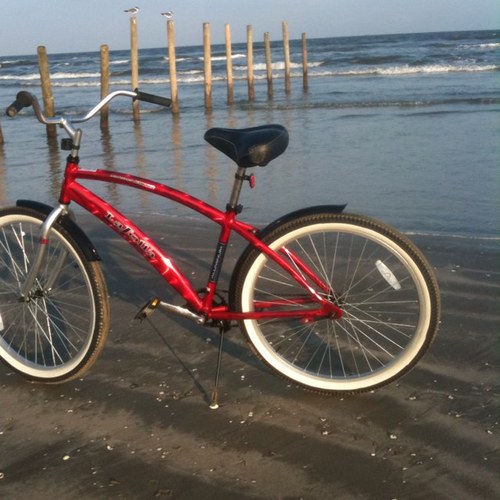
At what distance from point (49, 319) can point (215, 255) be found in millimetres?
1099

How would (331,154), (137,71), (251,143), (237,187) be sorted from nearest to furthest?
(251,143) → (237,187) → (331,154) → (137,71)

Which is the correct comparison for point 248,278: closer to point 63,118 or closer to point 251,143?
point 251,143

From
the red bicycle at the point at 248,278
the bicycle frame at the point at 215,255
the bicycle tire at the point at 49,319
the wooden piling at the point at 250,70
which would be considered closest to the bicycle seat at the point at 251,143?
the red bicycle at the point at 248,278

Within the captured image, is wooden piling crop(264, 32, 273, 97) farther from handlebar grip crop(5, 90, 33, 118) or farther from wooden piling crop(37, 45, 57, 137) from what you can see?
handlebar grip crop(5, 90, 33, 118)

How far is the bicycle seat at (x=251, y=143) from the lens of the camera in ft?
9.71

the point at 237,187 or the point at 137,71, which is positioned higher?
the point at 137,71

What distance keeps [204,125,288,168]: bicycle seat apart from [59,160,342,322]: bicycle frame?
10.2 inches

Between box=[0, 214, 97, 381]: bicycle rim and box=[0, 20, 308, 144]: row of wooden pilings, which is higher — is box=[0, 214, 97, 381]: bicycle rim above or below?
below

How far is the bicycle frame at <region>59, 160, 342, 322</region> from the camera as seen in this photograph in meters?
3.11

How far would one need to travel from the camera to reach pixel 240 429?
298 centimetres

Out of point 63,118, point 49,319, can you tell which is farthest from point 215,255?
point 49,319

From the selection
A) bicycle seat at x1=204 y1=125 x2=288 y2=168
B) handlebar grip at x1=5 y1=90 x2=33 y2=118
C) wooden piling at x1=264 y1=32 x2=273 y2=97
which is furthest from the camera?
wooden piling at x1=264 y1=32 x2=273 y2=97

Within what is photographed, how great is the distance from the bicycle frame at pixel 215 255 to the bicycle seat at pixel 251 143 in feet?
0.85

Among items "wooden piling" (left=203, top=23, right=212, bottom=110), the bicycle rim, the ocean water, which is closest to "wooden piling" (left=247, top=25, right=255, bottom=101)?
the ocean water
